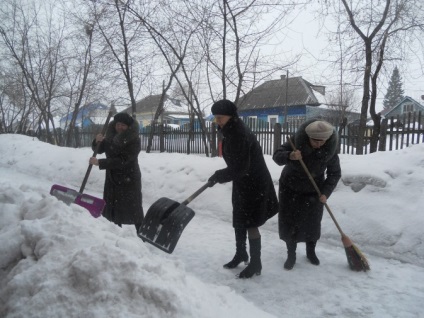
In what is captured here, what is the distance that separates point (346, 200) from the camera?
4738mm

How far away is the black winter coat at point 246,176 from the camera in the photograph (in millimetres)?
3135

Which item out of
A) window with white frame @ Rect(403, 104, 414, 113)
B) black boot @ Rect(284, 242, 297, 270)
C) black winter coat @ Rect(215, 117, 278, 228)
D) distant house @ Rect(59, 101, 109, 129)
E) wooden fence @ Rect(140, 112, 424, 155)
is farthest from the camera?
window with white frame @ Rect(403, 104, 414, 113)

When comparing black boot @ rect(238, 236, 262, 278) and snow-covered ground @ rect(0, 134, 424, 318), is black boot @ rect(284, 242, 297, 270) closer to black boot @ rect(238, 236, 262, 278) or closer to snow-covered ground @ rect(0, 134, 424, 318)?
snow-covered ground @ rect(0, 134, 424, 318)

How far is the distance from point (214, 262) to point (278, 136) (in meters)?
6.61

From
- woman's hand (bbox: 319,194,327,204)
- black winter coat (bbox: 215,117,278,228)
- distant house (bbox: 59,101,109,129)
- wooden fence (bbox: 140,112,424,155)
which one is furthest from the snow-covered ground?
distant house (bbox: 59,101,109,129)

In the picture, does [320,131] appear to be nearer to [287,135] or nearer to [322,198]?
[322,198]

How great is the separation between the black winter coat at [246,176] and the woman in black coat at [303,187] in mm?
283

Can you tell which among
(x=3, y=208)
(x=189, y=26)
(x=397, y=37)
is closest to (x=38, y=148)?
(x=189, y=26)

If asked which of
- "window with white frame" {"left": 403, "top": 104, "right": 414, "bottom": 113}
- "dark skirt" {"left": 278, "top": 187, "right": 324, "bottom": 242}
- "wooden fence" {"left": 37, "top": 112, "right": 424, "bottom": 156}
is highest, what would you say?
"window with white frame" {"left": 403, "top": 104, "right": 414, "bottom": 113}

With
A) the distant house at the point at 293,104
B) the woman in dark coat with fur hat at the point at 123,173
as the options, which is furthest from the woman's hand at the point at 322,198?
the distant house at the point at 293,104

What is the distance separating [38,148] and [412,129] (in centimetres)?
1172

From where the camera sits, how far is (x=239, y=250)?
356 cm

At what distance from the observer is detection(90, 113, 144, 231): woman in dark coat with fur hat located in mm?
3910

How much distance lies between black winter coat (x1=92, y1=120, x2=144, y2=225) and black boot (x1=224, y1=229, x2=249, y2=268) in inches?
49.2
